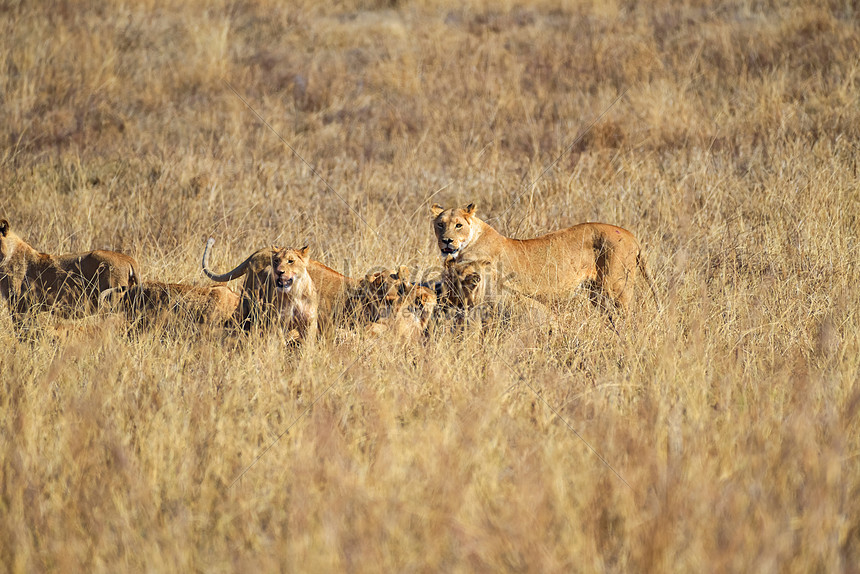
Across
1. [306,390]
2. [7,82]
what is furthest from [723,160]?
[7,82]

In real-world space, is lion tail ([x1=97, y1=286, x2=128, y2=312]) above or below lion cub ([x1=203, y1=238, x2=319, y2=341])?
below

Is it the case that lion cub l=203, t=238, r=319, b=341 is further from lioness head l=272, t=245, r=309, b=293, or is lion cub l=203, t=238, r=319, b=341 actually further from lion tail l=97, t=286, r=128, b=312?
lion tail l=97, t=286, r=128, b=312

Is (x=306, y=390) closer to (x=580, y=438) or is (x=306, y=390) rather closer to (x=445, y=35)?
(x=580, y=438)

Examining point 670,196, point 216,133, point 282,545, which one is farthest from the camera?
point 216,133

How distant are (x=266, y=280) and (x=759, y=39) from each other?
434 inches

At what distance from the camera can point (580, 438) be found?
3684 mm

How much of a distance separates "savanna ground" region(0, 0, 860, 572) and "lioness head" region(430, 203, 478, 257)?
2.78 ft

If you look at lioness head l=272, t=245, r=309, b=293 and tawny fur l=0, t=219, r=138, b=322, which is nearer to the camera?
lioness head l=272, t=245, r=309, b=293

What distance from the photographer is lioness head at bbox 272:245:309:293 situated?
5648 millimetres

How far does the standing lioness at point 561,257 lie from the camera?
6.60 metres

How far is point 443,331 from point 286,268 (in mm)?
1122

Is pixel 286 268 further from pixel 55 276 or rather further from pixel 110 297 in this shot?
pixel 55 276

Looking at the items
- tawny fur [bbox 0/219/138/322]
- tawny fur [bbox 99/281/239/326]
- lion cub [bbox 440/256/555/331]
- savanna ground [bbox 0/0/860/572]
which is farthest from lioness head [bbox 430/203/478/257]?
tawny fur [bbox 0/219/138/322]

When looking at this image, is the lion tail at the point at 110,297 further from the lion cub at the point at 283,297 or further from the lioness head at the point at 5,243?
the lioness head at the point at 5,243
